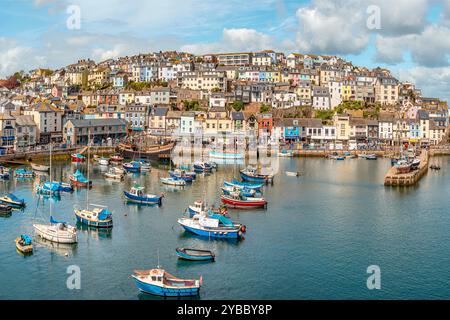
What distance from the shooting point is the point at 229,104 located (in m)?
68.9

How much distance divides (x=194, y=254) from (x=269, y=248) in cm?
334

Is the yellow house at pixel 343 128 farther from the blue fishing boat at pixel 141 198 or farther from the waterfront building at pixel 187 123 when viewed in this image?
the blue fishing boat at pixel 141 198

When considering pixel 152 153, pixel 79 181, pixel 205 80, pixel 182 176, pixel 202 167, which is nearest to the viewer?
pixel 79 181

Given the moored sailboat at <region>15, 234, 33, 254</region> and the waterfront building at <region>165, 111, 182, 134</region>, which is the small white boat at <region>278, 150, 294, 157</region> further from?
the moored sailboat at <region>15, 234, 33, 254</region>

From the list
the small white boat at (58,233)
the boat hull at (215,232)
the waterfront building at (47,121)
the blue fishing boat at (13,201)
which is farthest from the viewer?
the waterfront building at (47,121)

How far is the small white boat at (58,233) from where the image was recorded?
21.1 meters

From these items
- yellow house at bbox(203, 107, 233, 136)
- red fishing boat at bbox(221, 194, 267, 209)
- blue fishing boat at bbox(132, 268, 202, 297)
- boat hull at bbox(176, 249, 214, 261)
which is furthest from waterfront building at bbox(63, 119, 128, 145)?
blue fishing boat at bbox(132, 268, 202, 297)

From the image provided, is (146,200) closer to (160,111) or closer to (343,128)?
(160,111)

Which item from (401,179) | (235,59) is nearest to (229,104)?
(235,59)

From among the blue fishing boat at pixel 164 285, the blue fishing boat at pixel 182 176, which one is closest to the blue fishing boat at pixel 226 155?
the blue fishing boat at pixel 182 176

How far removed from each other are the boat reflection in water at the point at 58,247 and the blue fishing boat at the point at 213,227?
4990mm

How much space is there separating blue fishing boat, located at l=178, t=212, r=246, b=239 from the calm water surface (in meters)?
0.47
